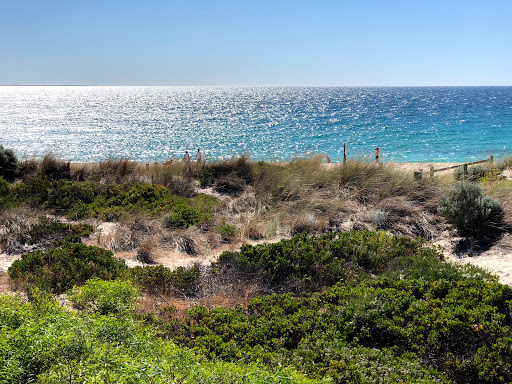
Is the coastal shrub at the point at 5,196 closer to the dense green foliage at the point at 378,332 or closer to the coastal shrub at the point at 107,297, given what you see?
the coastal shrub at the point at 107,297

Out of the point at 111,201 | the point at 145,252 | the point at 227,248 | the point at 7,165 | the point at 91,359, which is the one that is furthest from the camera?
the point at 7,165

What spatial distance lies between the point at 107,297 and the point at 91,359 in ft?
6.47

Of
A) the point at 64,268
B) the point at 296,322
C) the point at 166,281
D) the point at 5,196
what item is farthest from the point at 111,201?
the point at 296,322

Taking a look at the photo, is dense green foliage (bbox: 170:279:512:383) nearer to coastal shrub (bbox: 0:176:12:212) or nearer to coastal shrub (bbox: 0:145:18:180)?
coastal shrub (bbox: 0:176:12:212)

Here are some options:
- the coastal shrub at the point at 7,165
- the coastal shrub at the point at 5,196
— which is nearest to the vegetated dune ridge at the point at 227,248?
the coastal shrub at the point at 5,196

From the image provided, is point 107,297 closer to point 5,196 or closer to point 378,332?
point 378,332

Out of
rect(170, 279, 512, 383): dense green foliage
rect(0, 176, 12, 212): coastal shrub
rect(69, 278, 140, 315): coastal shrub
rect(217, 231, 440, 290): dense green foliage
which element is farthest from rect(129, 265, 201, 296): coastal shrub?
rect(0, 176, 12, 212): coastal shrub

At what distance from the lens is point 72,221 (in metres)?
10.1

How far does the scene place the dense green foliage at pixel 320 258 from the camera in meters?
6.73

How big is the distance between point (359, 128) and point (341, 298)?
151ft

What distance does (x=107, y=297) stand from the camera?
15.1 feet

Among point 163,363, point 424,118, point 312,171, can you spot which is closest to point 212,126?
point 424,118

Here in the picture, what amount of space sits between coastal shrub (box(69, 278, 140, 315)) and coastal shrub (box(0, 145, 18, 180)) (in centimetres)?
1095

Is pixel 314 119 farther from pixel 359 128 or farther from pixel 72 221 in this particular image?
pixel 72 221
